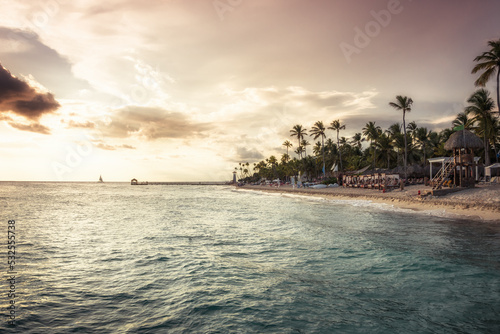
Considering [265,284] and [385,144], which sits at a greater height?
[385,144]

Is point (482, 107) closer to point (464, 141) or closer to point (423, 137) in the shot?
point (464, 141)

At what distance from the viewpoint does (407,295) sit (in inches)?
311

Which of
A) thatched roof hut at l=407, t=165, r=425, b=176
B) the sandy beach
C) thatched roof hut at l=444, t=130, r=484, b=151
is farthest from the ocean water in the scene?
thatched roof hut at l=407, t=165, r=425, b=176

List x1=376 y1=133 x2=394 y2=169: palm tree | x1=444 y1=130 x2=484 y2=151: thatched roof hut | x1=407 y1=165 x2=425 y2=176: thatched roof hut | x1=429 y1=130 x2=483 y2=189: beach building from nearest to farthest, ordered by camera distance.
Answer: x1=429 y1=130 x2=483 y2=189: beach building < x1=444 y1=130 x2=484 y2=151: thatched roof hut < x1=407 y1=165 x2=425 y2=176: thatched roof hut < x1=376 y1=133 x2=394 y2=169: palm tree

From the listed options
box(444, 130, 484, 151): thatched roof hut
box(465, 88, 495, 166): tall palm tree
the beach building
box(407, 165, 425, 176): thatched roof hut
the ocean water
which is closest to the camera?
the ocean water

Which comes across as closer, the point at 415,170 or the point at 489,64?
the point at 489,64

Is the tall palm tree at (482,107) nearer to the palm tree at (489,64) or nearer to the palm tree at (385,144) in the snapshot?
the palm tree at (489,64)

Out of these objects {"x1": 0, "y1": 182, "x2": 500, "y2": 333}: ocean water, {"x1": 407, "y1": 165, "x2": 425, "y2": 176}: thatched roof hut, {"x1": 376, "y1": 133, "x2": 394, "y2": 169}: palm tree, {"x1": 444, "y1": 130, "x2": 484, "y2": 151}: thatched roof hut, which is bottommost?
{"x1": 0, "y1": 182, "x2": 500, "y2": 333}: ocean water

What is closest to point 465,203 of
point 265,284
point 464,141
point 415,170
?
point 464,141

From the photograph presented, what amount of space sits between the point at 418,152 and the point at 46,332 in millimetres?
80210

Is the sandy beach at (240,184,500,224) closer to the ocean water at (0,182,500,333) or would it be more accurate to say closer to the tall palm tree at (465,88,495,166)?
the ocean water at (0,182,500,333)

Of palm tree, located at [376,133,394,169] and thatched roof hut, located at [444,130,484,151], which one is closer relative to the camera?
thatched roof hut, located at [444,130,484,151]

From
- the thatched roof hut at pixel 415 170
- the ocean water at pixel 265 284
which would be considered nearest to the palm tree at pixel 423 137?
the thatched roof hut at pixel 415 170

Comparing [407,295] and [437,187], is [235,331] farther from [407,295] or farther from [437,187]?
[437,187]
